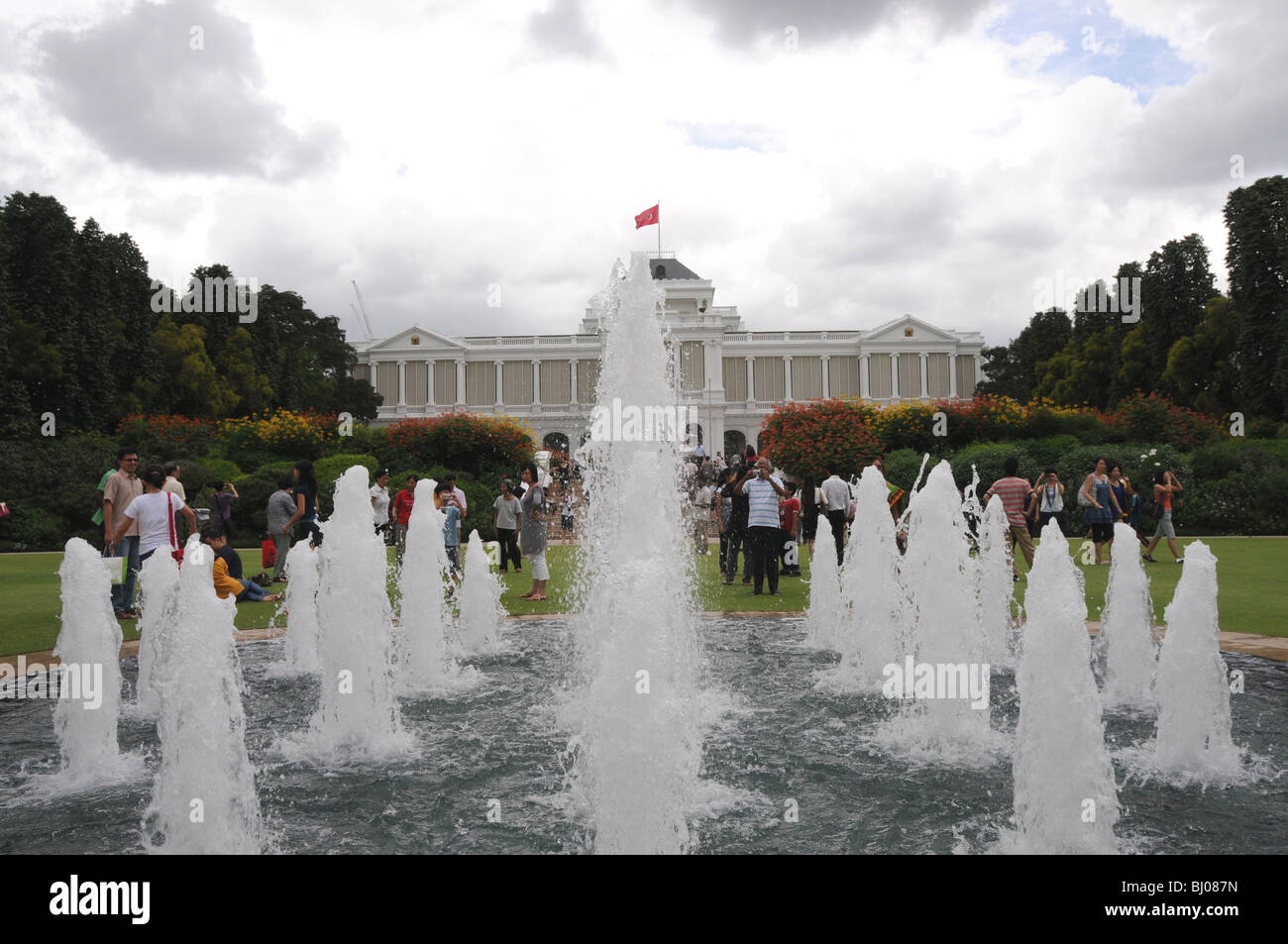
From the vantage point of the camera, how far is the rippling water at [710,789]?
13.3 ft

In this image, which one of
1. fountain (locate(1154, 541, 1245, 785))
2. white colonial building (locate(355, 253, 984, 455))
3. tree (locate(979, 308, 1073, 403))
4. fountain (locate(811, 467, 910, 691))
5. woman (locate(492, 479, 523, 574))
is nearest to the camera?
fountain (locate(1154, 541, 1245, 785))

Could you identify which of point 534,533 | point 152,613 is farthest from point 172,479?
point 152,613

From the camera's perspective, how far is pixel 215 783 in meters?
3.86

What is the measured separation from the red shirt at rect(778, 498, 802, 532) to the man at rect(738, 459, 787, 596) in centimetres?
138

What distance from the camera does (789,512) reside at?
44.2 feet

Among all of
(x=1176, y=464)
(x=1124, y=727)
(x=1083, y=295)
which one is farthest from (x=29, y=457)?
(x=1083, y=295)

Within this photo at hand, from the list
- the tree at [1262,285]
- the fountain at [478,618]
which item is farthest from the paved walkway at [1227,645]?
the tree at [1262,285]

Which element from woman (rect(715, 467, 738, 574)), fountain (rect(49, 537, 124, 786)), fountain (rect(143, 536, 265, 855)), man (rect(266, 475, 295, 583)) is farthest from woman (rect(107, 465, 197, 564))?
woman (rect(715, 467, 738, 574))

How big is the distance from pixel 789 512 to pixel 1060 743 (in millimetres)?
9636

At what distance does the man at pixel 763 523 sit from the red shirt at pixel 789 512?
4.52 ft

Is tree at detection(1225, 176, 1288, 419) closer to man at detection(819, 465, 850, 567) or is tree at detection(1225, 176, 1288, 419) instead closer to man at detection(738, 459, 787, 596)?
man at detection(819, 465, 850, 567)

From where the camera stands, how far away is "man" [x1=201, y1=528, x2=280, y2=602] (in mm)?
9945
